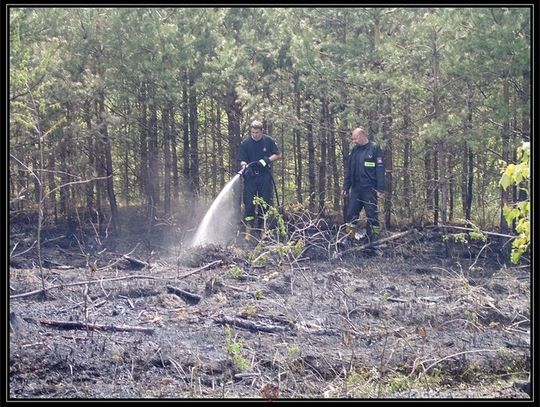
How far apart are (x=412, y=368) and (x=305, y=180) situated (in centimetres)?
1023

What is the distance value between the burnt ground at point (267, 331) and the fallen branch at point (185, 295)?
1 centimetres

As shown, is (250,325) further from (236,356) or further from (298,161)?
(298,161)

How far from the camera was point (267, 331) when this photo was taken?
25.0 feet

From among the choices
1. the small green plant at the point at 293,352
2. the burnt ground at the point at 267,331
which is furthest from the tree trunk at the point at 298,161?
the small green plant at the point at 293,352

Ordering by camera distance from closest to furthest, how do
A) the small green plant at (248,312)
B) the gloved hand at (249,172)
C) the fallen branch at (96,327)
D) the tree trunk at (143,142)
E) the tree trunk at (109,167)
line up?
the fallen branch at (96,327), the small green plant at (248,312), the gloved hand at (249,172), the tree trunk at (109,167), the tree trunk at (143,142)

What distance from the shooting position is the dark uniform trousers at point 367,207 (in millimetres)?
12281

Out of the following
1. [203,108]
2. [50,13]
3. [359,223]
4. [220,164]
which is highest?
[50,13]

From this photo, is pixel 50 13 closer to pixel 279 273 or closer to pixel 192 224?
pixel 192 224

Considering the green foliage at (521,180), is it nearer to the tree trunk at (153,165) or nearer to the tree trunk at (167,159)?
the tree trunk at (153,165)

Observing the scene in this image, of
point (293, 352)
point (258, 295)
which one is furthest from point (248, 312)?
point (293, 352)

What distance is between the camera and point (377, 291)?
9.34m

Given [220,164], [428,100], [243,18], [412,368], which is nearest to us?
[412,368]

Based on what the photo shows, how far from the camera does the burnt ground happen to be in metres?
6.25

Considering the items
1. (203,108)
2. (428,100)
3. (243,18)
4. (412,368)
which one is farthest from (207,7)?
(412,368)
